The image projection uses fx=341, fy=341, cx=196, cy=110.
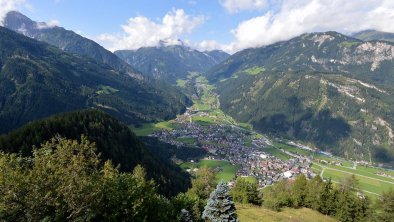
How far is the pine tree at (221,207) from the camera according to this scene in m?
44.8

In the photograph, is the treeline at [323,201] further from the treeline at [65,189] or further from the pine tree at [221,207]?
the treeline at [65,189]

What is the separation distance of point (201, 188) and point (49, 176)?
81229mm

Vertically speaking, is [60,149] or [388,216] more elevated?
[60,149]

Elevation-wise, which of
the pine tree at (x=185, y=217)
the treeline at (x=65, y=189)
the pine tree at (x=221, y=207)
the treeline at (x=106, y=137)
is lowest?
the treeline at (x=106, y=137)

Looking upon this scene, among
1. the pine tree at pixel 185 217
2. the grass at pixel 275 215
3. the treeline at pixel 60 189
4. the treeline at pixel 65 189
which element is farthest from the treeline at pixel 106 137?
the treeline at pixel 60 189

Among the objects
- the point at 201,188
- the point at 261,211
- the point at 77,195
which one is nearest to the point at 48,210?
the point at 77,195

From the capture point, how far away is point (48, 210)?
101 ft

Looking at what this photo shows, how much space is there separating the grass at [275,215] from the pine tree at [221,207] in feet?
80.8

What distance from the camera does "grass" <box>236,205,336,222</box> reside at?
2776 inches

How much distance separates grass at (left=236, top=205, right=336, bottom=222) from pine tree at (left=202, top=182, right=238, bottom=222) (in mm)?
24628

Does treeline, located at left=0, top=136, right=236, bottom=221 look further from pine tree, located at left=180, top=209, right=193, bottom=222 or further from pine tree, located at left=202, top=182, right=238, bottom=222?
pine tree, located at left=180, top=209, right=193, bottom=222

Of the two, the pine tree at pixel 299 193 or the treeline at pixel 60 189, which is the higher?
the treeline at pixel 60 189

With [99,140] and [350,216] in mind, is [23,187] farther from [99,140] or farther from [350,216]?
[99,140]

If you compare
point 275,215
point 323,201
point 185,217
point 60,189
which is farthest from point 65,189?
point 323,201
